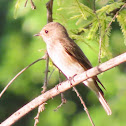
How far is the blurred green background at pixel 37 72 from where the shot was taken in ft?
19.8

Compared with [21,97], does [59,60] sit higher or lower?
higher

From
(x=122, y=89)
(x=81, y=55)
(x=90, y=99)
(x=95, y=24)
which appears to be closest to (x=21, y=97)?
(x=90, y=99)

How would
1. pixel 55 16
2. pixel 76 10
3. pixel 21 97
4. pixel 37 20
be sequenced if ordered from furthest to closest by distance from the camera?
pixel 21 97, pixel 37 20, pixel 55 16, pixel 76 10

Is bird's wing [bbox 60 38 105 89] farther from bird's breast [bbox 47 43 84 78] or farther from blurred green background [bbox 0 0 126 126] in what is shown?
blurred green background [bbox 0 0 126 126]

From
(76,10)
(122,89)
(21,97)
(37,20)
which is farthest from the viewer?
(21,97)

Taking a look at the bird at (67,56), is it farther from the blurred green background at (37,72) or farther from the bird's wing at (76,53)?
the blurred green background at (37,72)

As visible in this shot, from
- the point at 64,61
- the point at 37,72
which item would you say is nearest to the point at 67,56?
the point at 64,61

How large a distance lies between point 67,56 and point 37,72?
1.67 metres

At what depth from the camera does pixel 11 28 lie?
697 centimetres

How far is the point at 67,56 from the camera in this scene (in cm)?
468

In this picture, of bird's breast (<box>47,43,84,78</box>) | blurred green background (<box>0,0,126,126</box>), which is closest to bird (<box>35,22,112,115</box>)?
bird's breast (<box>47,43,84,78</box>)

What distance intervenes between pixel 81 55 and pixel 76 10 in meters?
A: 0.91

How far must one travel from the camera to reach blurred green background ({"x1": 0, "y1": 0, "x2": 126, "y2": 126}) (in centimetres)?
604

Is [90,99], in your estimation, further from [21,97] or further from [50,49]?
[50,49]
